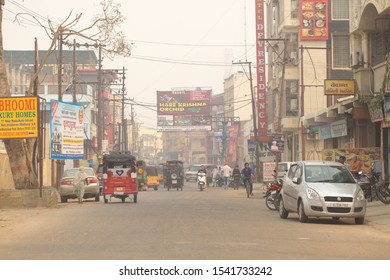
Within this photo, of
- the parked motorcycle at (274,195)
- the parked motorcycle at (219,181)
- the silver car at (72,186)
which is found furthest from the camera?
the parked motorcycle at (219,181)

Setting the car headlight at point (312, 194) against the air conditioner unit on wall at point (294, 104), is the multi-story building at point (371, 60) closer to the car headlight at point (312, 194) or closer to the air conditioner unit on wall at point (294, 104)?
the car headlight at point (312, 194)

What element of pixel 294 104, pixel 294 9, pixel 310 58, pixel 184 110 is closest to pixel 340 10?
pixel 294 9

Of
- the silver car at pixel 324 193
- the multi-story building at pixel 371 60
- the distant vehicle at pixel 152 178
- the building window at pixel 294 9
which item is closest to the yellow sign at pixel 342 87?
the multi-story building at pixel 371 60

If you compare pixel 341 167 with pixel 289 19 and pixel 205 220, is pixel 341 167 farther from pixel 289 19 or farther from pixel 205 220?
pixel 289 19

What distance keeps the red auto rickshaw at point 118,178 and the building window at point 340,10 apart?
1209 inches

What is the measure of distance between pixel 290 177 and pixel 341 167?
1.56 metres

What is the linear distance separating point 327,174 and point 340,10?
39.7 meters

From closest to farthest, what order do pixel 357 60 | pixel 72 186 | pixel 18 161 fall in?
pixel 18 161
pixel 357 60
pixel 72 186

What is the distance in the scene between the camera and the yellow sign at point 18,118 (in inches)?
1126

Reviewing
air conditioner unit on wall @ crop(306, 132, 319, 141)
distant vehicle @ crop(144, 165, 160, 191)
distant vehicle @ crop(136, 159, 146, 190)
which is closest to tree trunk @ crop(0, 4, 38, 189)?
air conditioner unit on wall @ crop(306, 132, 319, 141)

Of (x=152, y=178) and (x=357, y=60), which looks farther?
(x=152, y=178)

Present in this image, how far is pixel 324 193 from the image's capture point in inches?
771

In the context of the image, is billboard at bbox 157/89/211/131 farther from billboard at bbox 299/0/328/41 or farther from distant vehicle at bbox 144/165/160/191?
billboard at bbox 299/0/328/41

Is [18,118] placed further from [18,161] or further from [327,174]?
[327,174]
